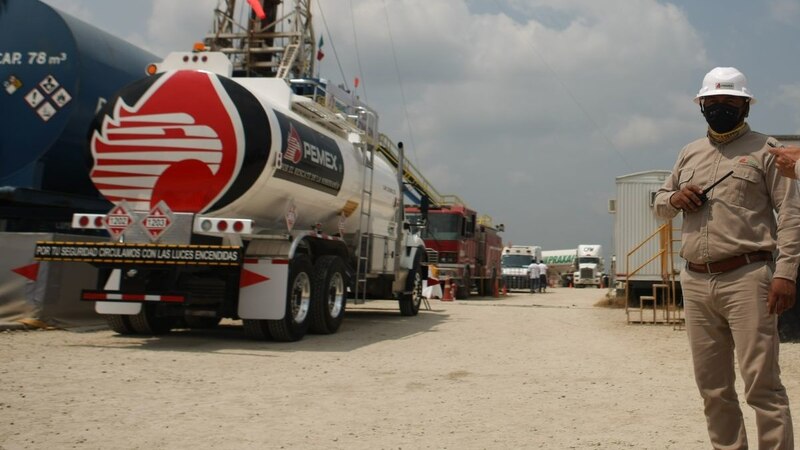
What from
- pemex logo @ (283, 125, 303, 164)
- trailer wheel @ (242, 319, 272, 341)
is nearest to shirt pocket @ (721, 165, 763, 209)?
pemex logo @ (283, 125, 303, 164)

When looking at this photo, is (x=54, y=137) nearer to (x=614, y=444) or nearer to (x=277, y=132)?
(x=277, y=132)

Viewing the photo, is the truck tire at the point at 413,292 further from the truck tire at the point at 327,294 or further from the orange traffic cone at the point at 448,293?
the orange traffic cone at the point at 448,293

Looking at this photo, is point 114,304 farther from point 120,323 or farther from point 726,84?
point 726,84

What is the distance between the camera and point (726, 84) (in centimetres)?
400

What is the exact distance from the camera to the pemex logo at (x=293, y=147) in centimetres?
1020

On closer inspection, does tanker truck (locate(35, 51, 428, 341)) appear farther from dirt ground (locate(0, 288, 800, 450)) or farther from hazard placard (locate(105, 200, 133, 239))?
dirt ground (locate(0, 288, 800, 450))

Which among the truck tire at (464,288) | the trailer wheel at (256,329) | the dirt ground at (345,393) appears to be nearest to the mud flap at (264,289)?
the trailer wheel at (256,329)

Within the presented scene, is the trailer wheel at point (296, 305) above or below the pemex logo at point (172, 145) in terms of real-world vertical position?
below

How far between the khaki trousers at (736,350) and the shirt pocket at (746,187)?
0.33 meters

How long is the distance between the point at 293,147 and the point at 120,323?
344 cm

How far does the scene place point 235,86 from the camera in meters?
9.58

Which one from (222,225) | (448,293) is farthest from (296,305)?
(448,293)

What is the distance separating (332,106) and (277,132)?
270 cm

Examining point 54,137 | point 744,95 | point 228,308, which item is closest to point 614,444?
point 744,95
